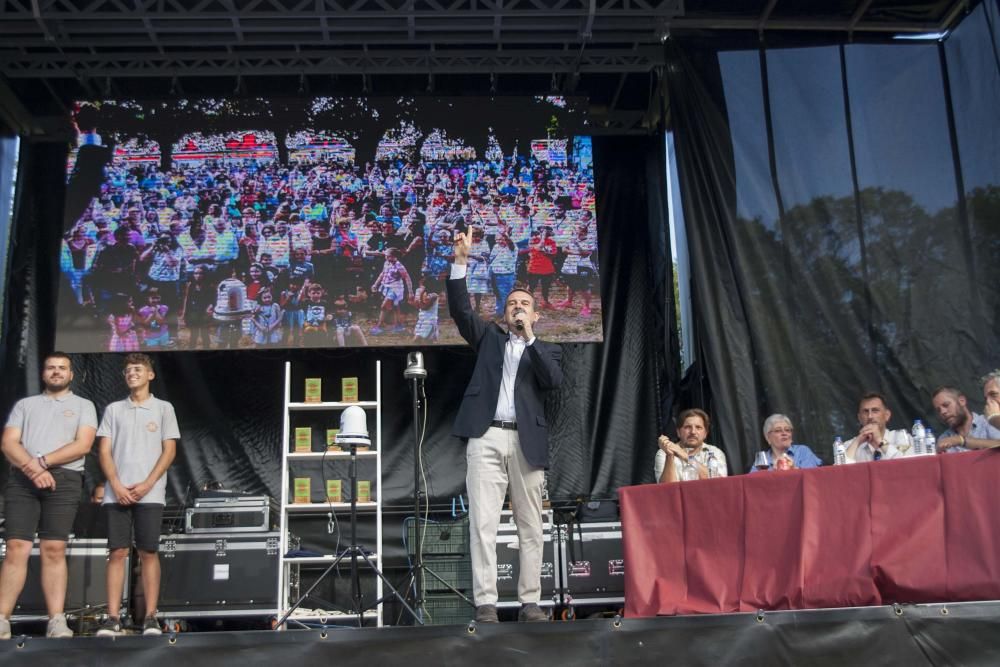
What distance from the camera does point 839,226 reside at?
6.39 m

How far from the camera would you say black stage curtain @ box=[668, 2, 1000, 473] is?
6.08 m

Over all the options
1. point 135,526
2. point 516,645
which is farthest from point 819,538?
point 135,526

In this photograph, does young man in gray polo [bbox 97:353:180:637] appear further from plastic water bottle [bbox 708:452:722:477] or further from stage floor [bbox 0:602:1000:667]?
plastic water bottle [bbox 708:452:722:477]

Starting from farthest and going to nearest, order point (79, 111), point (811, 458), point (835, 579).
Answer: point (79, 111) < point (811, 458) < point (835, 579)

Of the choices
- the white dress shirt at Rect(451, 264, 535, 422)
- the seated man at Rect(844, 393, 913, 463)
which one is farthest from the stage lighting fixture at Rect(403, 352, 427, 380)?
the seated man at Rect(844, 393, 913, 463)

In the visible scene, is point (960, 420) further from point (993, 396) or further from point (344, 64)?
point (344, 64)

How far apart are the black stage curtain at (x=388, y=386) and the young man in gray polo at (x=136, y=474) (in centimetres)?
173

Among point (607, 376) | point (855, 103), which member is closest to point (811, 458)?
point (607, 376)

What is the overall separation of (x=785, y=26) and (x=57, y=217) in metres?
5.68

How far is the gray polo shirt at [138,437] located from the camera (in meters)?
5.34

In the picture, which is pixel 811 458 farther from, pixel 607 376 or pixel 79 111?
pixel 79 111

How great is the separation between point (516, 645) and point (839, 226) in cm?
383

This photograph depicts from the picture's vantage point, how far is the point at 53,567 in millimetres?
5031

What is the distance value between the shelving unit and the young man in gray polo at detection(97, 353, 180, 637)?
97 centimetres
